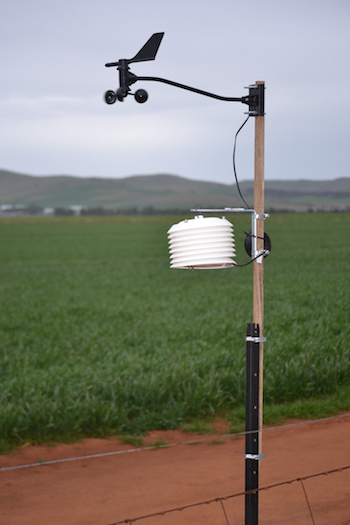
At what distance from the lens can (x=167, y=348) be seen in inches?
307

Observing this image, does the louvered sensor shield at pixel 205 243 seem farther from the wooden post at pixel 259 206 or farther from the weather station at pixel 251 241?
the wooden post at pixel 259 206

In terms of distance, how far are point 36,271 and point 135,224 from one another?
37187mm

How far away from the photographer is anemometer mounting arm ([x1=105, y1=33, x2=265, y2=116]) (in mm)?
2719

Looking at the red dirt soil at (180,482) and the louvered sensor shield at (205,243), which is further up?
the louvered sensor shield at (205,243)

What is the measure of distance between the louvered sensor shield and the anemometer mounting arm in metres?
0.67

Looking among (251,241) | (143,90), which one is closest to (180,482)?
(251,241)

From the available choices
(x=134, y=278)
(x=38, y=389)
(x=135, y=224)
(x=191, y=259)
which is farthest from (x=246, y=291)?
(x=135, y=224)

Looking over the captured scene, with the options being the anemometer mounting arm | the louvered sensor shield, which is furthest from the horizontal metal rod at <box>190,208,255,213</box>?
the anemometer mounting arm

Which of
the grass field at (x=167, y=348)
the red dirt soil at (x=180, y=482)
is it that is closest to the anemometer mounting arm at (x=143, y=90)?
the grass field at (x=167, y=348)

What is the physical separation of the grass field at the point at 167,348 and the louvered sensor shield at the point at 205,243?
175mm

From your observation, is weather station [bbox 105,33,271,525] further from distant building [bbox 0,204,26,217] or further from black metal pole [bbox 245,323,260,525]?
distant building [bbox 0,204,26,217]

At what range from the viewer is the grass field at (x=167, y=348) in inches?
215

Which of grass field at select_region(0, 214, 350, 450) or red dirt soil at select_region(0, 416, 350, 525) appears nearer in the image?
red dirt soil at select_region(0, 416, 350, 525)

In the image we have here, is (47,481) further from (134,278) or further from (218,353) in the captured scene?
(134,278)
